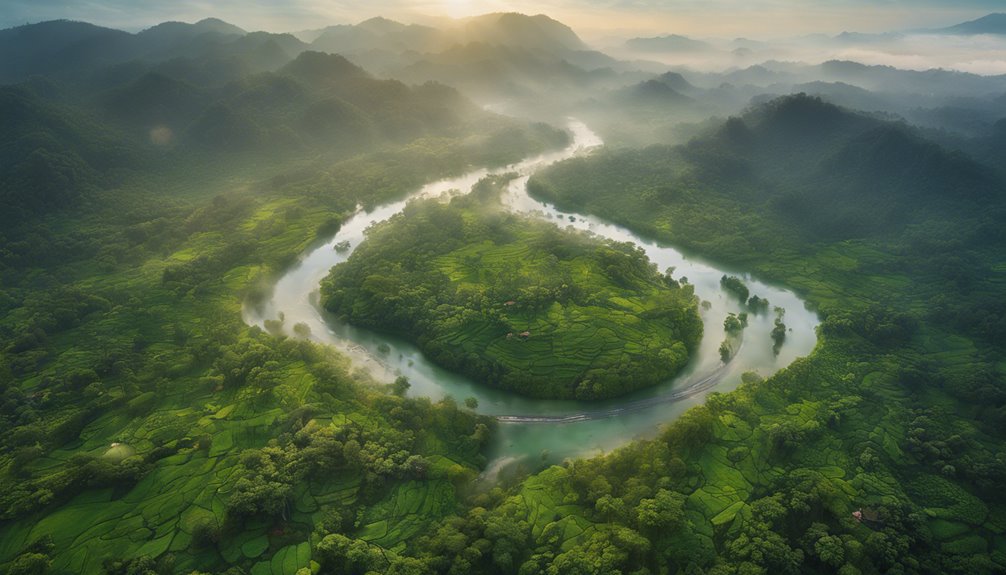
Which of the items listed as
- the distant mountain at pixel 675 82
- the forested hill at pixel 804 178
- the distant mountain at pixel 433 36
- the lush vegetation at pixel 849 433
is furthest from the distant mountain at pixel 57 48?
the distant mountain at pixel 675 82

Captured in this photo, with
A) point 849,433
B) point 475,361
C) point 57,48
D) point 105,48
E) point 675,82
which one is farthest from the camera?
point 675,82

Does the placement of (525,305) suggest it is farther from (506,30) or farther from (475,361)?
(506,30)

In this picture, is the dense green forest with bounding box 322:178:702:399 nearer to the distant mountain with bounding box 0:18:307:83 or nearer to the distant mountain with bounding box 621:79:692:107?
the distant mountain with bounding box 621:79:692:107

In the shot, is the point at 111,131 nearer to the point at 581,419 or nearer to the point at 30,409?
the point at 30,409

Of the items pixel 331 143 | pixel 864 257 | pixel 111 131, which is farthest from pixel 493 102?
pixel 864 257

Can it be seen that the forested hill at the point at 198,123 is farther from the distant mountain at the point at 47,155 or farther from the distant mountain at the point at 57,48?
the distant mountain at the point at 57,48

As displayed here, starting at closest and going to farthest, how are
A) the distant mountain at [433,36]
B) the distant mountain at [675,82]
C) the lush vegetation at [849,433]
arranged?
1. the lush vegetation at [849,433]
2. the distant mountain at [675,82]
3. the distant mountain at [433,36]

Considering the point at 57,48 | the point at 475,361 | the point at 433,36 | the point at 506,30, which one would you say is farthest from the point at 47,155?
the point at 506,30
